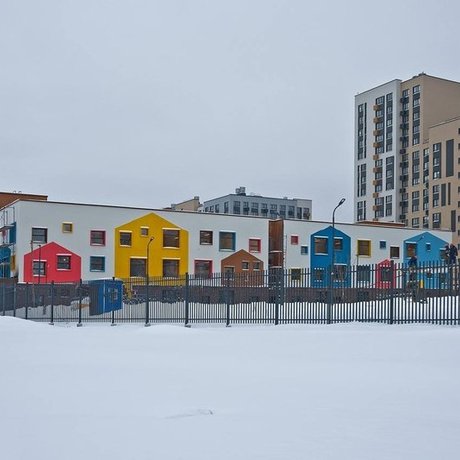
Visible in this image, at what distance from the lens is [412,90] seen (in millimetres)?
119875

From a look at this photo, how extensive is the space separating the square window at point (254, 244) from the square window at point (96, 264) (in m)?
15.4

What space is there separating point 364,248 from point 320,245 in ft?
17.8

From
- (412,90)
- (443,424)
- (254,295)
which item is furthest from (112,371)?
(412,90)

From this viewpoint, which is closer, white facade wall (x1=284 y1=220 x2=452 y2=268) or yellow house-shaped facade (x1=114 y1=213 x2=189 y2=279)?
yellow house-shaped facade (x1=114 y1=213 x2=189 y2=279)

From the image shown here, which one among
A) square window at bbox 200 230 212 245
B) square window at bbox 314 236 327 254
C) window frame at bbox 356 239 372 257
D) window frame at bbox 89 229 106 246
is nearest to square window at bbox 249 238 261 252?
square window at bbox 200 230 212 245

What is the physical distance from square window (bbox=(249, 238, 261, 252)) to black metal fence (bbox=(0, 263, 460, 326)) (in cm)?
3896

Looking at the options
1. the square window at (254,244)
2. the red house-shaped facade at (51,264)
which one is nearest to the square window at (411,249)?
the square window at (254,244)

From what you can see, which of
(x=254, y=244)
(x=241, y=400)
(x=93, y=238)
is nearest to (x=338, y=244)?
(x=254, y=244)

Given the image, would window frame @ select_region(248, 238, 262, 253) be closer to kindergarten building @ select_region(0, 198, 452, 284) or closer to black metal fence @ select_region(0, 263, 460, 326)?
kindergarten building @ select_region(0, 198, 452, 284)

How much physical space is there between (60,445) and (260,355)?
342 inches

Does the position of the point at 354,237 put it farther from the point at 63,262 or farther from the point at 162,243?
the point at 63,262

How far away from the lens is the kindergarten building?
61.9 m

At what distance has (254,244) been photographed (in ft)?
235

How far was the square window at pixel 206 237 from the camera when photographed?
69000 millimetres
